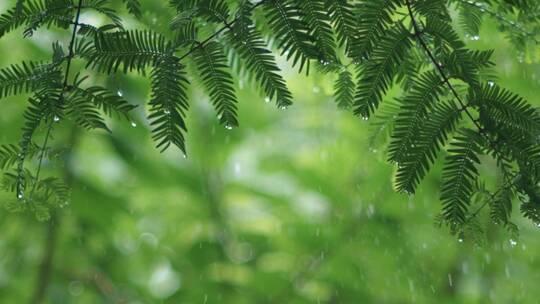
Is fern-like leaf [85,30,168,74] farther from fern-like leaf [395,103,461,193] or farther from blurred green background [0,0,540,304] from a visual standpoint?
blurred green background [0,0,540,304]

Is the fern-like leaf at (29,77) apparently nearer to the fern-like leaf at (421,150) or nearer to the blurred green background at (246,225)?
the fern-like leaf at (421,150)

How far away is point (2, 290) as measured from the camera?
4230 mm

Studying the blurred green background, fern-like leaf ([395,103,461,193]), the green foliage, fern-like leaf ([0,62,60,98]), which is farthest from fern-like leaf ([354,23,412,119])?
the blurred green background

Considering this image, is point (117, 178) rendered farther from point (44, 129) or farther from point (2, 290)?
point (44, 129)

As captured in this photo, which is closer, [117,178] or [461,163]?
[461,163]

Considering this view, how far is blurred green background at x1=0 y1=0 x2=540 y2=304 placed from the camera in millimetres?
4035

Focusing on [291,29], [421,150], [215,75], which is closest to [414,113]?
[421,150]

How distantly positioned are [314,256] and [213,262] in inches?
23.2

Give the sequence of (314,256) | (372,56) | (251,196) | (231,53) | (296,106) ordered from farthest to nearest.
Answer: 1. (296,106)
2. (251,196)
3. (314,256)
4. (231,53)
5. (372,56)

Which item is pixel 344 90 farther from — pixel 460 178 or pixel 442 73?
pixel 460 178

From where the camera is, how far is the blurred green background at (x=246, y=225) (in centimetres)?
404

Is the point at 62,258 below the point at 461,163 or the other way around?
the other way around

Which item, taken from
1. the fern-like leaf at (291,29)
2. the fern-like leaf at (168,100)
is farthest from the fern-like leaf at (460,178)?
the fern-like leaf at (168,100)

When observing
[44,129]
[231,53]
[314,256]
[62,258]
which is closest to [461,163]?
[231,53]
